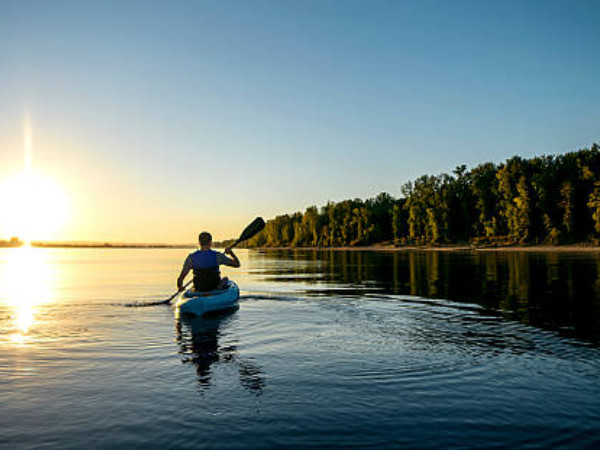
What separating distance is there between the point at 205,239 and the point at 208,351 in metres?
7.27

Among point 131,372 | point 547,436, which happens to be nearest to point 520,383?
point 547,436

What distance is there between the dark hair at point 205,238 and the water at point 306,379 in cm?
297

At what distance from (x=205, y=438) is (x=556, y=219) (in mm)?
99501

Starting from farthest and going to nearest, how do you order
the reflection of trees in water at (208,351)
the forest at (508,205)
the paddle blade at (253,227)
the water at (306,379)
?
the forest at (508,205), the paddle blade at (253,227), the reflection of trees in water at (208,351), the water at (306,379)

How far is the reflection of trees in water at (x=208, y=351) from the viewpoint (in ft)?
28.2

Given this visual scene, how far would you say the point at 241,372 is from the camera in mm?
9102

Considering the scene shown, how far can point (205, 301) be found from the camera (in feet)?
55.0

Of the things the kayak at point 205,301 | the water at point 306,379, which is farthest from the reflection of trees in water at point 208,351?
the kayak at point 205,301

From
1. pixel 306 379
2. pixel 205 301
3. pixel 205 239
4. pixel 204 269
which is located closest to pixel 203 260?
pixel 204 269

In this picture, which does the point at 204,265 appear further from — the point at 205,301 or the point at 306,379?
the point at 306,379

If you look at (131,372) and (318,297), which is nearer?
(131,372)

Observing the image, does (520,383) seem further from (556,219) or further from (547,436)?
(556,219)

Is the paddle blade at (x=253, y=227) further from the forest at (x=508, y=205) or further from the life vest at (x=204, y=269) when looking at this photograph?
the forest at (x=508, y=205)

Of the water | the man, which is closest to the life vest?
the man
